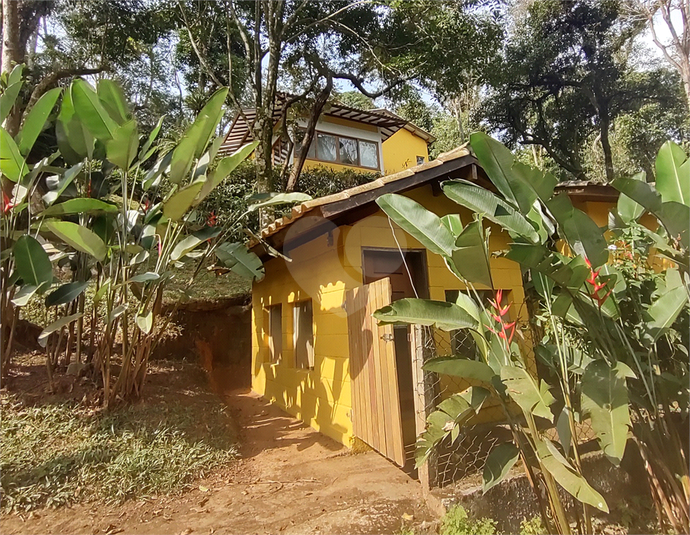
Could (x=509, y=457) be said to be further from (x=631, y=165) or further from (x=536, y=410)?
(x=631, y=165)

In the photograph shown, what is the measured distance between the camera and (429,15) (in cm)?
950

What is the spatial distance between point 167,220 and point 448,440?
3908mm

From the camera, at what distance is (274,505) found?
3.47m

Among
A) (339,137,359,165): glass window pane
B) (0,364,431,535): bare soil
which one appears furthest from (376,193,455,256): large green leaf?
(339,137,359,165): glass window pane

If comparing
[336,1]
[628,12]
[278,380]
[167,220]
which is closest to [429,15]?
[336,1]

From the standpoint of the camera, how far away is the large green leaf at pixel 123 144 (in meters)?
3.83

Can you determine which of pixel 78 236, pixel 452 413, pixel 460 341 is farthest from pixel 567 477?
pixel 78 236

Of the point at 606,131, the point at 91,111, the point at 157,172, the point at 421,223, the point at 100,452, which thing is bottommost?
the point at 100,452

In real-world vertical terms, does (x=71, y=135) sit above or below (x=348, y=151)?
below

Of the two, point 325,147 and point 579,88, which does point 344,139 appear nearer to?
point 325,147

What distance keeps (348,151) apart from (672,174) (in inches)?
634

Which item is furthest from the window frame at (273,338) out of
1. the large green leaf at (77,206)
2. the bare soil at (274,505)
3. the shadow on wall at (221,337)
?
the large green leaf at (77,206)

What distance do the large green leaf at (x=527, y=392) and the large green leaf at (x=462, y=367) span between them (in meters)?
0.18

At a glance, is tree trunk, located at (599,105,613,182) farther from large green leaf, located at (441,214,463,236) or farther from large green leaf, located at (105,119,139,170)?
large green leaf, located at (105,119,139,170)
